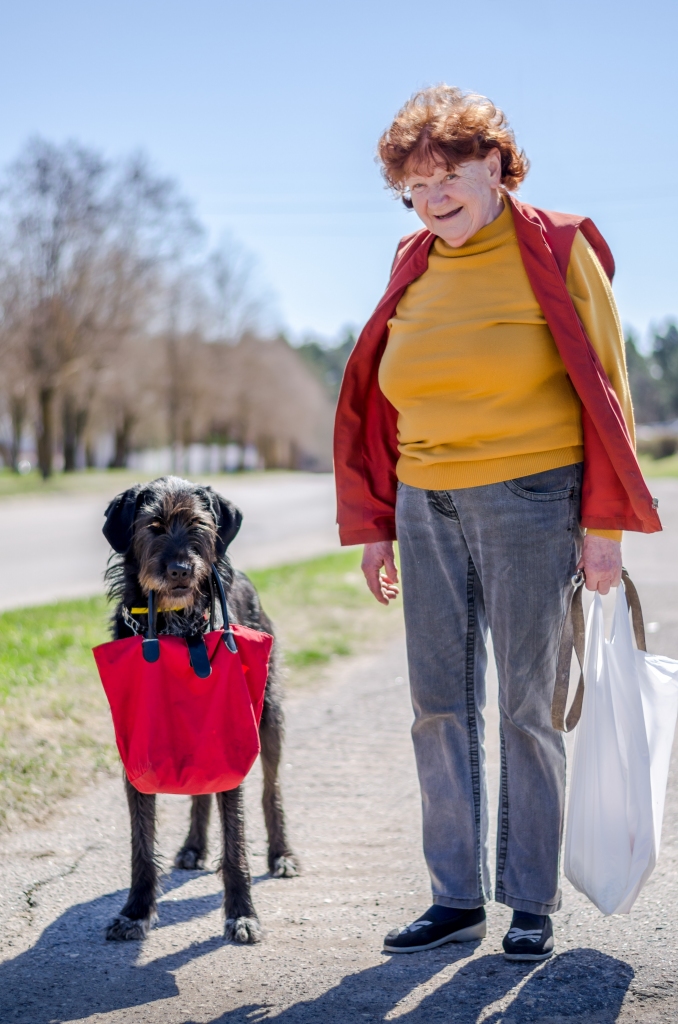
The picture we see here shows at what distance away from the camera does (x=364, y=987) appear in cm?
277

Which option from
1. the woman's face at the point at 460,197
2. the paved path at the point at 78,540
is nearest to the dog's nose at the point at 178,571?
the woman's face at the point at 460,197

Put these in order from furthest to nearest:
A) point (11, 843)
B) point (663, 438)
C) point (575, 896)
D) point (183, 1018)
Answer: point (663, 438) < point (11, 843) < point (575, 896) < point (183, 1018)

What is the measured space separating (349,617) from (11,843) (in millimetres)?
5407

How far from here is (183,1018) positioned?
103 inches

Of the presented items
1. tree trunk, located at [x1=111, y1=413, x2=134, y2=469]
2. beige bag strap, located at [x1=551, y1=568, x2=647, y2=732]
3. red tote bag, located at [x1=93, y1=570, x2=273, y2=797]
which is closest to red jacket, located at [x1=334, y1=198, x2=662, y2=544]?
beige bag strap, located at [x1=551, y1=568, x2=647, y2=732]

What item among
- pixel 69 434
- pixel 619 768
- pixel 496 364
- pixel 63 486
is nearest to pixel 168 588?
pixel 496 364

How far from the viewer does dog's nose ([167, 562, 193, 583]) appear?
321 centimetres

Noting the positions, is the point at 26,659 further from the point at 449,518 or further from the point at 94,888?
the point at 449,518

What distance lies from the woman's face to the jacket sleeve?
301 millimetres

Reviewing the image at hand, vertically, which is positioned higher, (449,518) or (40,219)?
(40,219)

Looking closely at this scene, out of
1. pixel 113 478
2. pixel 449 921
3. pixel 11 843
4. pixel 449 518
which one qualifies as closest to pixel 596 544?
pixel 449 518

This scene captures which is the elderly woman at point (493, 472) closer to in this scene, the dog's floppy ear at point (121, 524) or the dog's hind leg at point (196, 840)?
the dog's floppy ear at point (121, 524)

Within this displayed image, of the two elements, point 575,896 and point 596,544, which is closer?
point 596,544

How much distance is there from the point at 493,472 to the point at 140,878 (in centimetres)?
181
